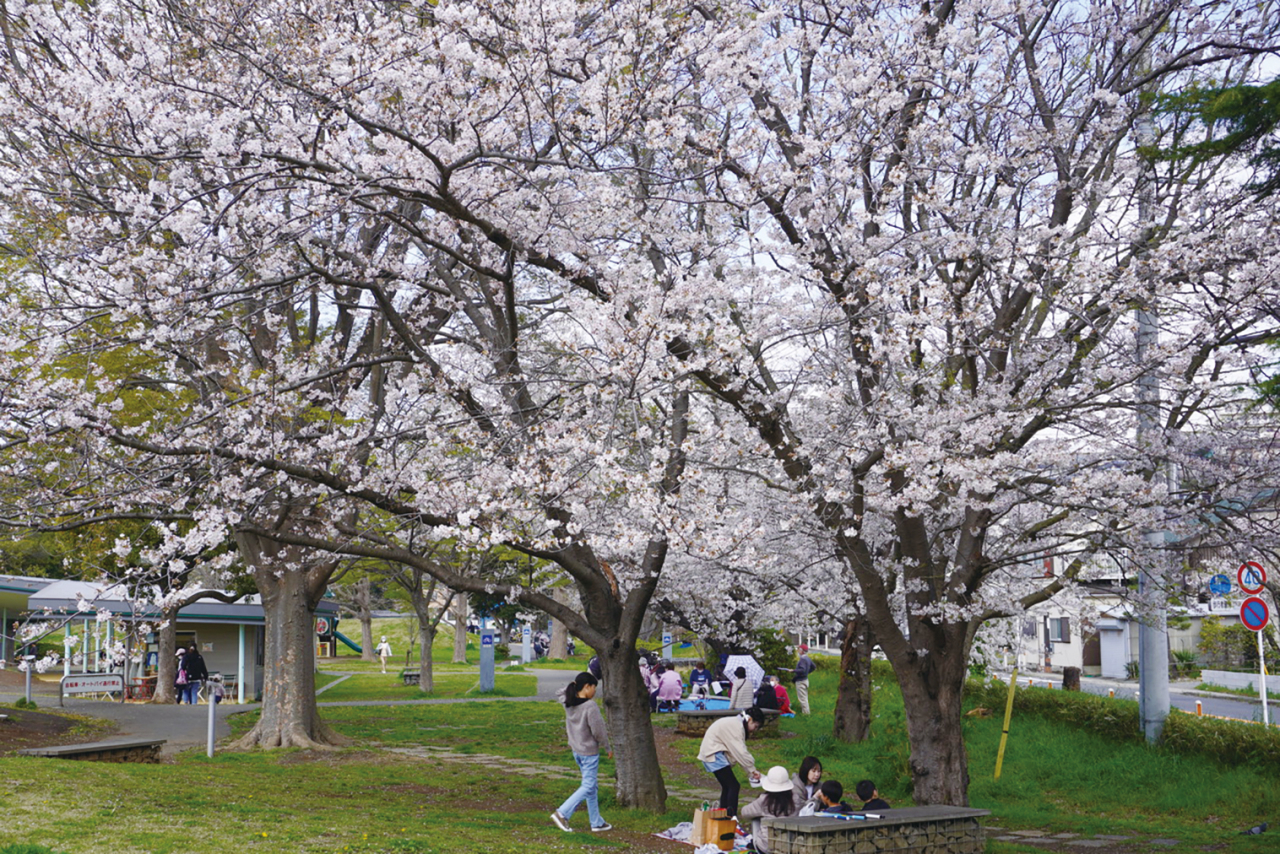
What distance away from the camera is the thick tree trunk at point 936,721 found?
420 inches

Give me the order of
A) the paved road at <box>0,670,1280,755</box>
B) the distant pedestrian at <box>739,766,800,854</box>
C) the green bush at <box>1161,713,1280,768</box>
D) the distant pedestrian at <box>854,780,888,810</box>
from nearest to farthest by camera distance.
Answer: the distant pedestrian at <box>739,766,800,854</box> → the distant pedestrian at <box>854,780,888,810</box> → the green bush at <box>1161,713,1280,768</box> → the paved road at <box>0,670,1280,755</box>

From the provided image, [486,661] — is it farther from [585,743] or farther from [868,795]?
[868,795]

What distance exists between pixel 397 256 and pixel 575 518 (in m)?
3.85

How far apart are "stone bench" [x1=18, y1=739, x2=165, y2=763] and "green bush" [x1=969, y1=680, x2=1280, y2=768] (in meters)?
13.4

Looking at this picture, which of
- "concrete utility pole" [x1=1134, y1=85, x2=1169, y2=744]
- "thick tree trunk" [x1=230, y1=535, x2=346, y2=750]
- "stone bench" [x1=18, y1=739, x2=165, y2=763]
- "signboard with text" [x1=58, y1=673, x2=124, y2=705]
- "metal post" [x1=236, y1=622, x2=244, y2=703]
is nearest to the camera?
"concrete utility pole" [x1=1134, y1=85, x2=1169, y2=744]

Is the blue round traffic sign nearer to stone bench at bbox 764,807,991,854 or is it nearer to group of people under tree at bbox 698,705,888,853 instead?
stone bench at bbox 764,807,991,854

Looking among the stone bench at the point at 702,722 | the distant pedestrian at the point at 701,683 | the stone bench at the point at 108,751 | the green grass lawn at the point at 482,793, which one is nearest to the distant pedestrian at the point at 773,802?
the green grass lawn at the point at 482,793

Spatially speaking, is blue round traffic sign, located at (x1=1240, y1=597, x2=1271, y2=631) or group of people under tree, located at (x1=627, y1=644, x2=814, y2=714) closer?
blue round traffic sign, located at (x1=1240, y1=597, x2=1271, y2=631)

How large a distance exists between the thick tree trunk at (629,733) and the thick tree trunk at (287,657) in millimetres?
6775

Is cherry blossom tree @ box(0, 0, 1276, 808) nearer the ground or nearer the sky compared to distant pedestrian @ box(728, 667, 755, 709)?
nearer the sky

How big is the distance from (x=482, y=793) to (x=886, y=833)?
601cm

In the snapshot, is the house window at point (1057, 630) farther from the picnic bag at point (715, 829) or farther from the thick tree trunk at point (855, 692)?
the picnic bag at point (715, 829)

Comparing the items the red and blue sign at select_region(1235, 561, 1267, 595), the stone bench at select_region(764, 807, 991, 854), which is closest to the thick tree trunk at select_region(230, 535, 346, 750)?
the stone bench at select_region(764, 807, 991, 854)

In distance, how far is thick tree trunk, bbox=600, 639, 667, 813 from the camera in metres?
11.2
